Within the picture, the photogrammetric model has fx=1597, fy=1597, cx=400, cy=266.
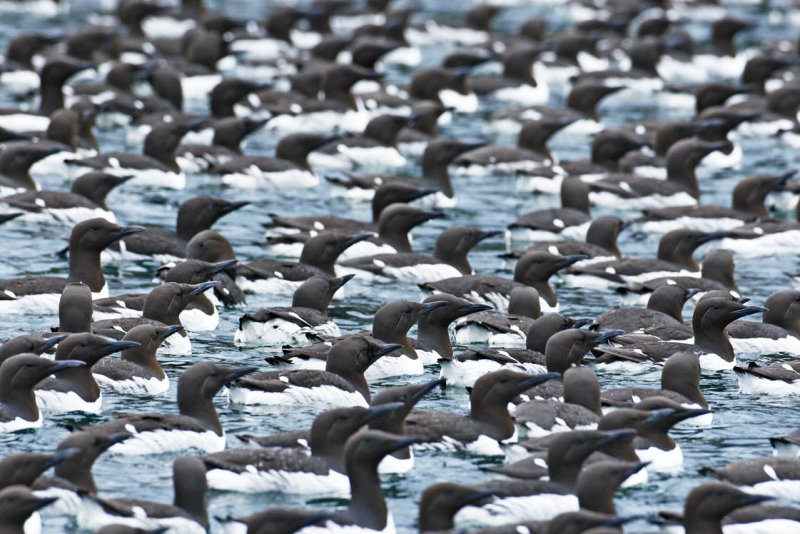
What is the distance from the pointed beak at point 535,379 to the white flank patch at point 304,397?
1518 millimetres

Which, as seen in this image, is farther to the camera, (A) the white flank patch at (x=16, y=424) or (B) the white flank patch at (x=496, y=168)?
(B) the white flank patch at (x=496, y=168)

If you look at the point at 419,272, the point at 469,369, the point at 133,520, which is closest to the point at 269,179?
the point at 419,272

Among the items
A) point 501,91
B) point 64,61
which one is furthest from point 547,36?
point 64,61

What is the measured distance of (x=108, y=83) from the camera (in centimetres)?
3038

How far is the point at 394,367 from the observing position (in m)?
15.3

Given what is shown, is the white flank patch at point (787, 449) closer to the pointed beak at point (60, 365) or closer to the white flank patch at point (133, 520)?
the white flank patch at point (133, 520)

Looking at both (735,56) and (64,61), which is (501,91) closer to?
(735,56)

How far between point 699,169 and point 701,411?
16.2 meters

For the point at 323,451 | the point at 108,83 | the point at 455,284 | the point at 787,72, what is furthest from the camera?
the point at 787,72

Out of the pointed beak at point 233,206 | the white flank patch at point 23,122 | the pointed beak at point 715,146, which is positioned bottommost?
the pointed beak at point 233,206

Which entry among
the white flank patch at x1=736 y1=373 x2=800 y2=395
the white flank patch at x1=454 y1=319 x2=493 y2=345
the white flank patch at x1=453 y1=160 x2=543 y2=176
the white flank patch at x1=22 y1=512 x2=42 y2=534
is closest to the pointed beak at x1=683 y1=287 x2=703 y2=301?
the white flank patch at x1=454 y1=319 x2=493 y2=345

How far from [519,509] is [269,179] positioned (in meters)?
14.2

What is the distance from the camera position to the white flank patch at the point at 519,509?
1091 cm

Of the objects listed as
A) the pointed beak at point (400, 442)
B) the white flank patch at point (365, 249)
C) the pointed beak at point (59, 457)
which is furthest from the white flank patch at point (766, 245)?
the pointed beak at point (59, 457)
